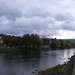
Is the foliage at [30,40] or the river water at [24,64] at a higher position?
the foliage at [30,40]

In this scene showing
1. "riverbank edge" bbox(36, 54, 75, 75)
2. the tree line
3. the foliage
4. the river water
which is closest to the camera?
"riverbank edge" bbox(36, 54, 75, 75)

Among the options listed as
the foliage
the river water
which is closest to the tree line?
the foliage

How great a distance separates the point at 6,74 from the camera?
24297 mm

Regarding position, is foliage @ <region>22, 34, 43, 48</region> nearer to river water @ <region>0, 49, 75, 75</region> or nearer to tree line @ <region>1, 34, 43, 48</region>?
tree line @ <region>1, 34, 43, 48</region>

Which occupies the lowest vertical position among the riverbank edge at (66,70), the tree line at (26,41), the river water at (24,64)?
the river water at (24,64)

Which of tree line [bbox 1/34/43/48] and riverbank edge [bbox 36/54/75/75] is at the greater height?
tree line [bbox 1/34/43/48]

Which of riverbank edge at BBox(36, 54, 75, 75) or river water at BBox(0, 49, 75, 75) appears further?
river water at BBox(0, 49, 75, 75)

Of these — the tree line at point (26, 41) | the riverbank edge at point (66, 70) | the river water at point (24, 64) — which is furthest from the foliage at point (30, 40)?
the riverbank edge at point (66, 70)

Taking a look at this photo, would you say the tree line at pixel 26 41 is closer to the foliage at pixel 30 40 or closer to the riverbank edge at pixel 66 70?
the foliage at pixel 30 40

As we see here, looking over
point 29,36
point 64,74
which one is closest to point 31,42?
point 29,36

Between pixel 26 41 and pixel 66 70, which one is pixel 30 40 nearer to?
pixel 26 41

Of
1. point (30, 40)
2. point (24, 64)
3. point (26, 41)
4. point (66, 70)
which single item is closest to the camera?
point (66, 70)

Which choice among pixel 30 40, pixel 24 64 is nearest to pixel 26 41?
pixel 30 40

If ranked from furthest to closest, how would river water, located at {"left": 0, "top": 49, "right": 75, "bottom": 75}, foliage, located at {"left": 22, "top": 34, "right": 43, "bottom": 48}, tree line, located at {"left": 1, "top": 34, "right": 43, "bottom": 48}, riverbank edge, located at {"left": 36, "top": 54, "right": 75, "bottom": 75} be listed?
tree line, located at {"left": 1, "top": 34, "right": 43, "bottom": 48} < foliage, located at {"left": 22, "top": 34, "right": 43, "bottom": 48} < river water, located at {"left": 0, "top": 49, "right": 75, "bottom": 75} < riverbank edge, located at {"left": 36, "top": 54, "right": 75, "bottom": 75}
